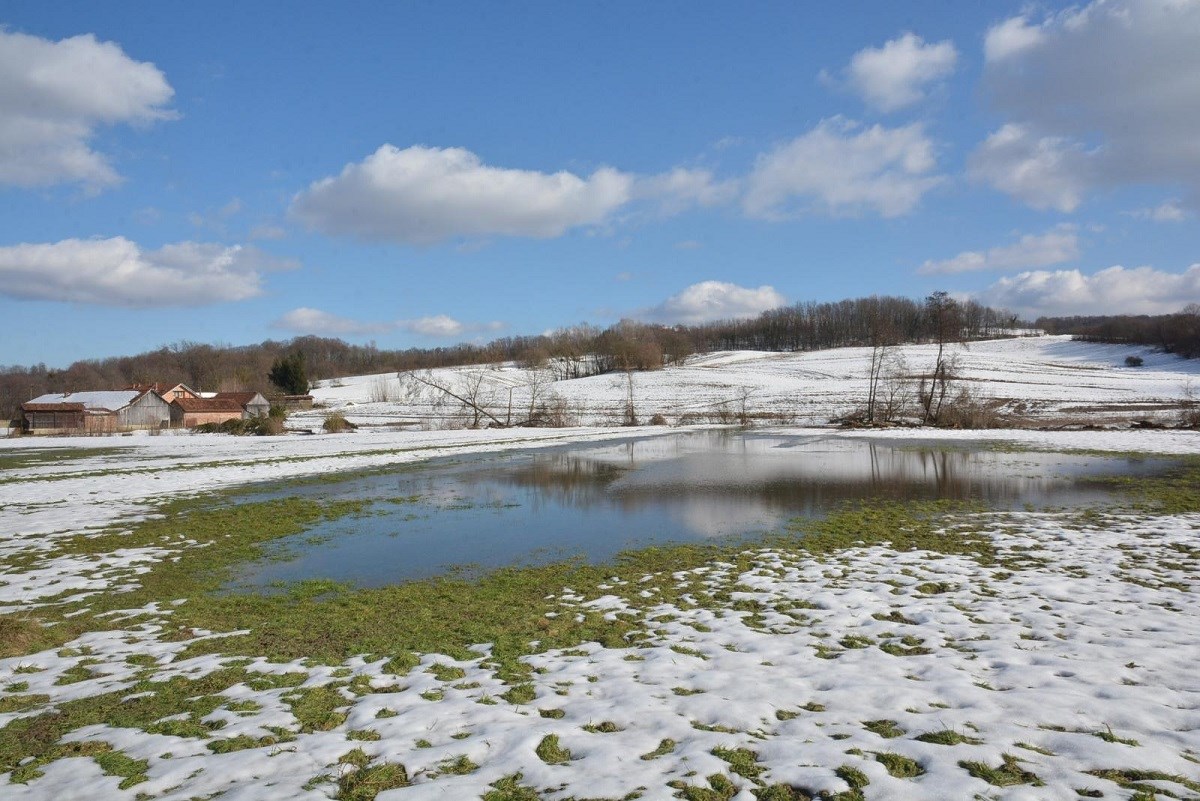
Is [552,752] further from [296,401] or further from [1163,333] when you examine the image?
[1163,333]

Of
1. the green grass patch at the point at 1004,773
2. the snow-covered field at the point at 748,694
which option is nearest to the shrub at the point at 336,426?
the snow-covered field at the point at 748,694

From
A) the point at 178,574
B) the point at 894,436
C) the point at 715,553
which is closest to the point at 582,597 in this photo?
the point at 715,553

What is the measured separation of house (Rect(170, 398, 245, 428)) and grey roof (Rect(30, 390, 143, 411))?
3.98 m

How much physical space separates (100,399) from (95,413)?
369 cm

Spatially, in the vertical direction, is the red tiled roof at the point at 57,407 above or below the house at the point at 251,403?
above

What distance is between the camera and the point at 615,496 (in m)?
21.1

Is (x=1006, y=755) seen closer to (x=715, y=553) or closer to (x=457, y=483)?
(x=715, y=553)

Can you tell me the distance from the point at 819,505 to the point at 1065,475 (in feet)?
36.6

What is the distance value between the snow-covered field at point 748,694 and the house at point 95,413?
6786 cm

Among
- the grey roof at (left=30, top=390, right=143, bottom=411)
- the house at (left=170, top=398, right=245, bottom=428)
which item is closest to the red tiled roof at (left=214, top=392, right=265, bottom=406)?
the house at (left=170, top=398, right=245, bottom=428)

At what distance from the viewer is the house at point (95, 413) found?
222ft

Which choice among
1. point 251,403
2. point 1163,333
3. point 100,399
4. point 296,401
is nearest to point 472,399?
point 251,403

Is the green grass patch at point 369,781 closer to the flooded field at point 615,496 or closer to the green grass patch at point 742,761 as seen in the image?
the green grass patch at point 742,761

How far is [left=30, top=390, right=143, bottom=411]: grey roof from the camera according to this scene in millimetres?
70994
